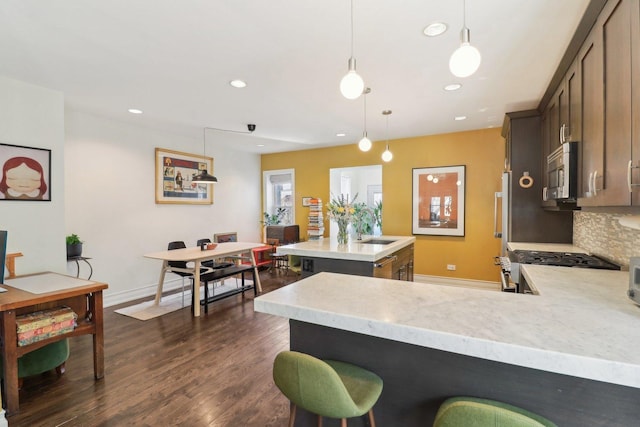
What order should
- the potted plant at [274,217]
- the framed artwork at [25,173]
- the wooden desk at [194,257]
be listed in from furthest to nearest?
1. the potted plant at [274,217]
2. the wooden desk at [194,257]
3. the framed artwork at [25,173]

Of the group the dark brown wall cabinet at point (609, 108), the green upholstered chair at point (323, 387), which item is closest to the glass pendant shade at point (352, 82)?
A: the dark brown wall cabinet at point (609, 108)

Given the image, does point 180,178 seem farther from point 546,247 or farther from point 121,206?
point 546,247

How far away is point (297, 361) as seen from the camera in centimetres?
110

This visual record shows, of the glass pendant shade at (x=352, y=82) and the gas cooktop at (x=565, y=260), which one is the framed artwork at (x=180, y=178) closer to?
the glass pendant shade at (x=352, y=82)

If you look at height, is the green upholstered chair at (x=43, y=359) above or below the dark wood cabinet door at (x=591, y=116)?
below

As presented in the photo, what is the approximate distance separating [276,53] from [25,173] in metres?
2.66

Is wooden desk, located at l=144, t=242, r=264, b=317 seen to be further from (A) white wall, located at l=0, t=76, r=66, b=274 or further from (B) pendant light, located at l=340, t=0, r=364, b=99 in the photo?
(B) pendant light, located at l=340, t=0, r=364, b=99

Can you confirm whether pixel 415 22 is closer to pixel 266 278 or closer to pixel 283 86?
pixel 283 86

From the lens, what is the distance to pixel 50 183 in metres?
3.02

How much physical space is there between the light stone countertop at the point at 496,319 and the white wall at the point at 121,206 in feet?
12.7

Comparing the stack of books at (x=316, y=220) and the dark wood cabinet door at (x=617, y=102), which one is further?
the stack of books at (x=316, y=220)

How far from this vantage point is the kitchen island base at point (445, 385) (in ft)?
3.07

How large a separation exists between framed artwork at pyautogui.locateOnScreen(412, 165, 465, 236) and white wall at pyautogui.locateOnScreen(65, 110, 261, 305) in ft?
12.3

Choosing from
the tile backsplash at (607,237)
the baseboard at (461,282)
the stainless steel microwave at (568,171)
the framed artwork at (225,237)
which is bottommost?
the baseboard at (461,282)
